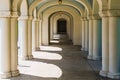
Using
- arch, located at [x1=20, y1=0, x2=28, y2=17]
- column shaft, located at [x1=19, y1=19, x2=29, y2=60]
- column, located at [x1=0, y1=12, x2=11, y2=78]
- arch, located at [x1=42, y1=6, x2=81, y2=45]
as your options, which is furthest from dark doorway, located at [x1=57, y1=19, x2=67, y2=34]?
column, located at [x1=0, y1=12, x2=11, y2=78]

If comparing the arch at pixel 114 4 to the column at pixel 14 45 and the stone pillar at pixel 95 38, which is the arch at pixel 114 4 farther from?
the stone pillar at pixel 95 38

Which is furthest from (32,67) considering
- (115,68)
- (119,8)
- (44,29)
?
(44,29)

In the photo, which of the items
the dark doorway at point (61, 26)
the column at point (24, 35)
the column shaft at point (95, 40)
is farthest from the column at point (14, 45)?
the dark doorway at point (61, 26)

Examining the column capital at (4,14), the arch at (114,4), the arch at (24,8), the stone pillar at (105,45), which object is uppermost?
the arch at (24,8)

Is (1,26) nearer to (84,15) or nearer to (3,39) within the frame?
(3,39)

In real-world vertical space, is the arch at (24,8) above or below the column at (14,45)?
above

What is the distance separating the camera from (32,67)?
43.7 ft

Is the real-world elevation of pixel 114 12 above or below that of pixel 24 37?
above

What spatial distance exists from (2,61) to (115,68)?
14.9 ft

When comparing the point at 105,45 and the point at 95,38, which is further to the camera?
the point at 95,38

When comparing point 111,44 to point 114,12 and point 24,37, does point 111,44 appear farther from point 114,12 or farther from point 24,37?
point 24,37

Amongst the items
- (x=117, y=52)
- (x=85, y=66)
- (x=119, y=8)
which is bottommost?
(x=85, y=66)

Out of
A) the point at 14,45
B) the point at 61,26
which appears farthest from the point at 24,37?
the point at 61,26

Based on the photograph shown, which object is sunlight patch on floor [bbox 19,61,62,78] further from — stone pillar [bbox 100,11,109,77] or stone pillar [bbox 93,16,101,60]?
stone pillar [bbox 93,16,101,60]
